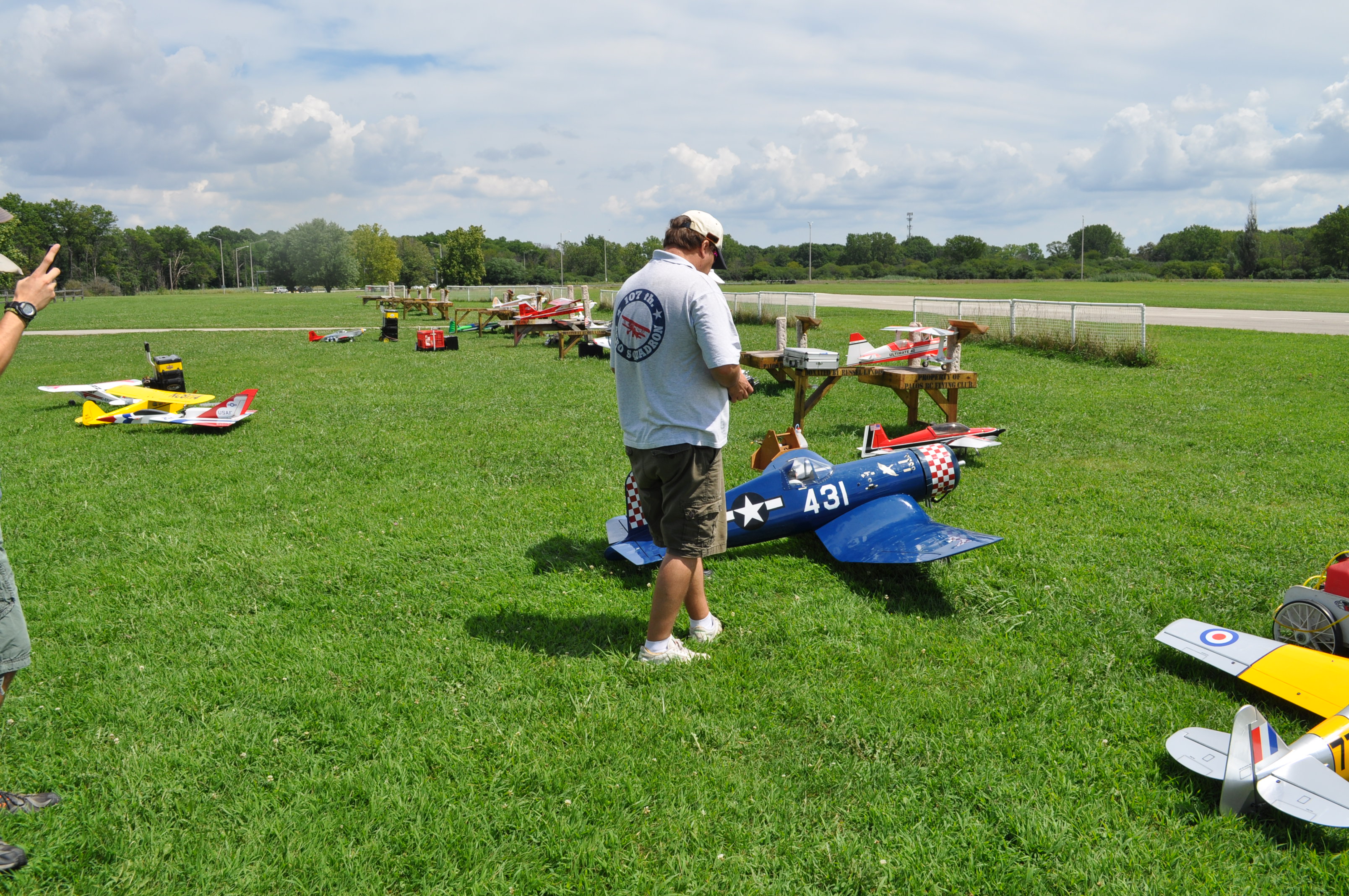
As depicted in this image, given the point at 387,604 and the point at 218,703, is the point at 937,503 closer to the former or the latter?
the point at 387,604

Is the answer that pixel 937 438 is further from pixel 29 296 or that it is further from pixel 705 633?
pixel 29 296

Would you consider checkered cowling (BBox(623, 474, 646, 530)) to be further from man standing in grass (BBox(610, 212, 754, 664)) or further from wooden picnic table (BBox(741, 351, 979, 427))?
wooden picnic table (BBox(741, 351, 979, 427))

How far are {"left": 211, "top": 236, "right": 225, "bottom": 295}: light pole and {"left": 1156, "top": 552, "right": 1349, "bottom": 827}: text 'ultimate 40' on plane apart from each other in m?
97.8

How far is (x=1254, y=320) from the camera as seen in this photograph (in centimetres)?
2348

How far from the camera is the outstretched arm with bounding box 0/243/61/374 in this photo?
7.81 feet

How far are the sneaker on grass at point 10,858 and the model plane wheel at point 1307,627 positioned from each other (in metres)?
5.32

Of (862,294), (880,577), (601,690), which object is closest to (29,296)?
(601,690)

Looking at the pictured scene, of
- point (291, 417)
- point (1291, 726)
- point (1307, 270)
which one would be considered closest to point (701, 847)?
point (1291, 726)

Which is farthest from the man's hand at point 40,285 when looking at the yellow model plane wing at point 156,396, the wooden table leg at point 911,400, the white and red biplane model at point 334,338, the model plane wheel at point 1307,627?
the white and red biplane model at point 334,338

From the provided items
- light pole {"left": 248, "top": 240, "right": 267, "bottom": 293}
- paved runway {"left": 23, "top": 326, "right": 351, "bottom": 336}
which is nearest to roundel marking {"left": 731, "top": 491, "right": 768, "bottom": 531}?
paved runway {"left": 23, "top": 326, "right": 351, "bottom": 336}

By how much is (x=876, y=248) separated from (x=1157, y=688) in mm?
127525

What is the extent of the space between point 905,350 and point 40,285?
8.82 metres

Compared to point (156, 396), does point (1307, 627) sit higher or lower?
lower

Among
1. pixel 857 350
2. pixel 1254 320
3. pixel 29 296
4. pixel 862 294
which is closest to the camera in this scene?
pixel 29 296
